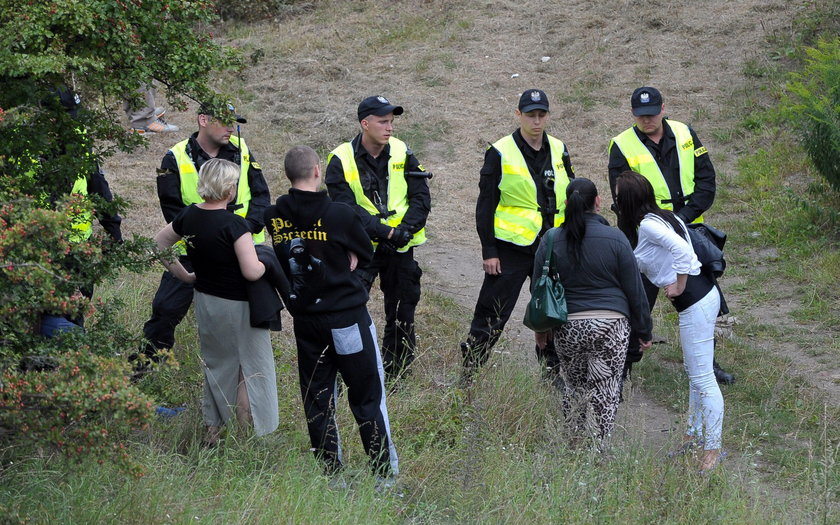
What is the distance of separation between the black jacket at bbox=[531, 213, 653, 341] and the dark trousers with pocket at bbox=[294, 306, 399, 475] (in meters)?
1.19

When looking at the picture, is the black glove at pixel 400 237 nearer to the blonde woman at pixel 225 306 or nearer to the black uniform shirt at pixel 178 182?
the black uniform shirt at pixel 178 182

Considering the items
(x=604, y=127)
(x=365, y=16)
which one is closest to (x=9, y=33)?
(x=604, y=127)

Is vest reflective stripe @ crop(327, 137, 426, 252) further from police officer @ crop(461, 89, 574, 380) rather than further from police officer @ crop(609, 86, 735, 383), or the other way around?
police officer @ crop(609, 86, 735, 383)

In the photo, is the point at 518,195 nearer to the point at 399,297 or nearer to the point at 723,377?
the point at 399,297

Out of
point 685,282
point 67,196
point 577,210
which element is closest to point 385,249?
point 577,210

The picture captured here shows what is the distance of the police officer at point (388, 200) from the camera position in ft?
20.5

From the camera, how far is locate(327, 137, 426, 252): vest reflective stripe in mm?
6320

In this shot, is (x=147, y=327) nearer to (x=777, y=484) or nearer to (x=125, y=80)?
(x=125, y=80)

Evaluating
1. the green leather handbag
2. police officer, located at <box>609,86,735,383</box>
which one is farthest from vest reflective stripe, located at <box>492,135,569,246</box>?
the green leather handbag

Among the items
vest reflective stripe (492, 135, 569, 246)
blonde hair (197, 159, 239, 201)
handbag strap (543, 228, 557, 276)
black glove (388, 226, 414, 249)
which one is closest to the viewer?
blonde hair (197, 159, 239, 201)

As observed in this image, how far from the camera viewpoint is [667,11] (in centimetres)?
1575

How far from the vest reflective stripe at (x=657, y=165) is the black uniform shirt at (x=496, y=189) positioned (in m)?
0.62

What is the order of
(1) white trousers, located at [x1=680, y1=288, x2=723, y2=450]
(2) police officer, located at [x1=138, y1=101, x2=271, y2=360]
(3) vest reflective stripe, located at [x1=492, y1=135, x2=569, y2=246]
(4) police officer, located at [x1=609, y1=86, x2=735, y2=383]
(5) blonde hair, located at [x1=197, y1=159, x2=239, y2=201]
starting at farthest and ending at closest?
(4) police officer, located at [x1=609, y1=86, x2=735, y2=383] → (3) vest reflective stripe, located at [x1=492, y1=135, x2=569, y2=246] → (2) police officer, located at [x1=138, y1=101, x2=271, y2=360] → (1) white trousers, located at [x1=680, y1=288, x2=723, y2=450] → (5) blonde hair, located at [x1=197, y1=159, x2=239, y2=201]

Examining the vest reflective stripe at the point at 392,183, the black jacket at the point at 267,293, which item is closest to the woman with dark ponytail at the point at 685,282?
the vest reflective stripe at the point at 392,183
